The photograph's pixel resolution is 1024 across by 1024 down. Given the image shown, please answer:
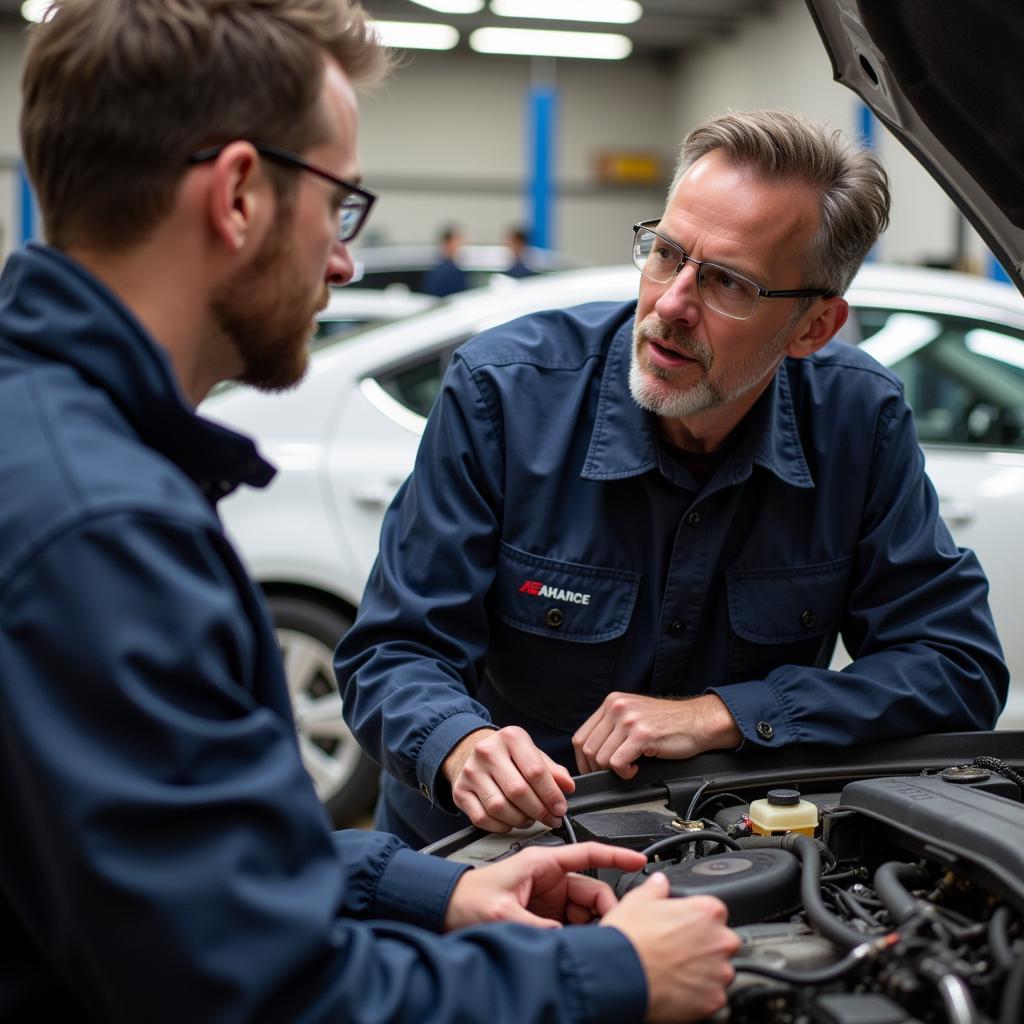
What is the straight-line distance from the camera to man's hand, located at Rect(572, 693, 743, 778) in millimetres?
1682

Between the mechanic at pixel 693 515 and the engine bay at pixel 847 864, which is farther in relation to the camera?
the mechanic at pixel 693 515

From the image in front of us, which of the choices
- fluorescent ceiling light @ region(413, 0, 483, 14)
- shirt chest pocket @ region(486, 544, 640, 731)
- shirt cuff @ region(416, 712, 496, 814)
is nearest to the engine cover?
shirt cuff @ region(416, 712, 496, 814)

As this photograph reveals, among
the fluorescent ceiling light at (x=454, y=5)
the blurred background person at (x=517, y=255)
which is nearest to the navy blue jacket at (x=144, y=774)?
the blurred background person at (x=517, y=255)

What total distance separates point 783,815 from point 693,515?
0.57 m

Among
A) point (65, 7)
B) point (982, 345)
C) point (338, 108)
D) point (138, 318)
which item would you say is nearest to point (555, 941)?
point (138, 318)

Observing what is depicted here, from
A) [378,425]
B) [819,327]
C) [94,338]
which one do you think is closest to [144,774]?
[94,338]

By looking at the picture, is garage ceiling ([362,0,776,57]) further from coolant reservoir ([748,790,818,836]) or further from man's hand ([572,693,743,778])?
coolant reservoir ([748,790,818,836])

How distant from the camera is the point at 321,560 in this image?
11.7ft

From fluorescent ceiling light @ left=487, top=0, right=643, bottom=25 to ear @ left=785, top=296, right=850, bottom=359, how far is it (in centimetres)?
1450

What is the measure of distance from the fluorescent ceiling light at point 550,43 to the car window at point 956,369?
1549 centimetres

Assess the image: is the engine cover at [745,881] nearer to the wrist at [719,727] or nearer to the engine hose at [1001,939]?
the engine hose at [1001,939]

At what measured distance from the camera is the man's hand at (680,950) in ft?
3.49

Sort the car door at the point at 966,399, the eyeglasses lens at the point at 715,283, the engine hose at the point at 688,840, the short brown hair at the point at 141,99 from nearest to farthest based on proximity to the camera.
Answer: the short brown hair at the point at 141,99, the engine hose at the point at 688,840, the eyeglasses lens at the point at 715,283, the car door at the point at 966,399

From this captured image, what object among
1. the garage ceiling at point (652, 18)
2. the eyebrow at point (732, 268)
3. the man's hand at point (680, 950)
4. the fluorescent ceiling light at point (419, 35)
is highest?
the eyebrow at point (732, 268)
